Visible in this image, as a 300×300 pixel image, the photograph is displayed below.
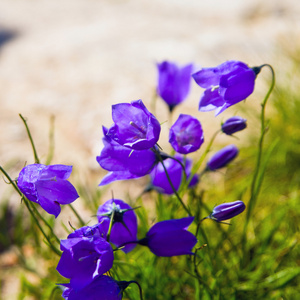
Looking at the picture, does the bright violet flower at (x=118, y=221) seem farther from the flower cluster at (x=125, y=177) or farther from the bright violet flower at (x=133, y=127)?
the bright violet flower at (x=133, y=127)

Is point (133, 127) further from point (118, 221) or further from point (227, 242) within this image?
point (227, 242)

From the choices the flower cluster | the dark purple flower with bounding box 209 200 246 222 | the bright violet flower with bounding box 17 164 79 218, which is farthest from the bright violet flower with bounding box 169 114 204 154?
the bright violet flower with bounding box 17 164 79 218

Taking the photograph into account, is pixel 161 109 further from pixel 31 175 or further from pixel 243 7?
pixel 31 175

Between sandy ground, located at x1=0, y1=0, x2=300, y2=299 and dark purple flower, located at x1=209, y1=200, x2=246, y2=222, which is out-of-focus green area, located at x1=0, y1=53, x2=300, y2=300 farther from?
sandy ground, located at x1=0, y1=0, x2=300, y2=299

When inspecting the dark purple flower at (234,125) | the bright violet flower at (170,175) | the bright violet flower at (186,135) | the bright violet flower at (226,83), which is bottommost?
the bright violet flower at (170,175)

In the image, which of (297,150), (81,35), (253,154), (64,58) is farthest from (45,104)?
(297,150)

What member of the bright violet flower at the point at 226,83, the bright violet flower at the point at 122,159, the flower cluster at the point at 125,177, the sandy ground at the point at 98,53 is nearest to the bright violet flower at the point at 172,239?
the flower cluster at the point at 125,177
